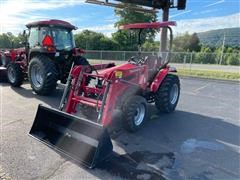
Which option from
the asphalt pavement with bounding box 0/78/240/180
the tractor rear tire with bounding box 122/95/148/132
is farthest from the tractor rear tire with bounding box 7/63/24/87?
the tractor rear tire with bounding box 122/95/148/132

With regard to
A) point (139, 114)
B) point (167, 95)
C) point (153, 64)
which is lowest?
point (139, 114)

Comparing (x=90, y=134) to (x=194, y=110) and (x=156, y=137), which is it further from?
(x=194, y=110)

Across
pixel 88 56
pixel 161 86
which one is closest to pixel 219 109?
pixel 161 86

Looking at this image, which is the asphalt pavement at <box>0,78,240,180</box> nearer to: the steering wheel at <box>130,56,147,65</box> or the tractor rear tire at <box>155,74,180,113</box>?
the tractor rear tire at <box>155,74,180,113</box>

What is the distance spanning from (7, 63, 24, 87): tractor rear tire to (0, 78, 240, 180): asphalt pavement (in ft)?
6.71

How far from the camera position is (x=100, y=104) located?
422cm

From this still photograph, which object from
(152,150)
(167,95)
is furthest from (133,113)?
(167,95)

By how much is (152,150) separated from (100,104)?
1198 millimetres

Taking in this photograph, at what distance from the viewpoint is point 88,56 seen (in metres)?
22.6

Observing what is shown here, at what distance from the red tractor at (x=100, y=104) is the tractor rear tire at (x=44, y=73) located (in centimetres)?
186

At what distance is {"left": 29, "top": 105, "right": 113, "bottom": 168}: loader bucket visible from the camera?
3.26 meters

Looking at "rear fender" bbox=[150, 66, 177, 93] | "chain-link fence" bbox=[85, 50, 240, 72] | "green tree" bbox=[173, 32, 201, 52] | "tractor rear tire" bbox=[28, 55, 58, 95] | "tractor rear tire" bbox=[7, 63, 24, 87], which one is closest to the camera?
"rear fender" bbox=[150, 66, 177, 93]

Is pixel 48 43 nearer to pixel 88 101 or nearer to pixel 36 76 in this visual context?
pixel 36 76

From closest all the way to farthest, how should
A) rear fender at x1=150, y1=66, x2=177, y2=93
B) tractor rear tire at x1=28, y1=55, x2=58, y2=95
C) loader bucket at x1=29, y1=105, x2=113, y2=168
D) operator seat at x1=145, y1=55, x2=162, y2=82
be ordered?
loader bucket at x1=29, y1=105, x2=113, y2=168, rear fender at x1=150, y1=66, x2=177, y2=93, operator seat at x1=145, y1=55, x2=162, y2=82, tractor rear tire at x1=28, y1=55, x2=58, y2=95
